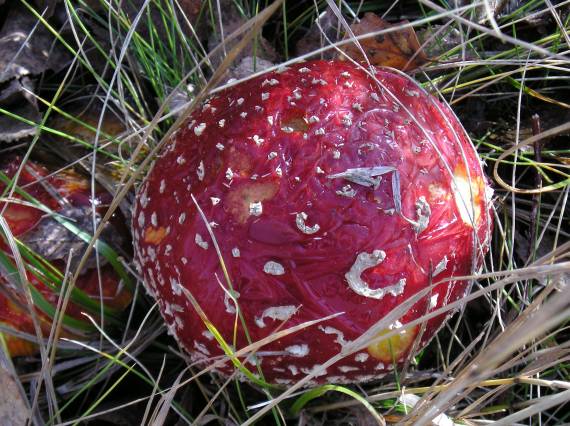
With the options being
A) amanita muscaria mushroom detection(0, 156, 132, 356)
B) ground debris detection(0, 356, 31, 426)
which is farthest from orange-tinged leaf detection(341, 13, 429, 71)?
ground debris detection(0, 356, 31, 426)

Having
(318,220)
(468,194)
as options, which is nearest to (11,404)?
(318,220)

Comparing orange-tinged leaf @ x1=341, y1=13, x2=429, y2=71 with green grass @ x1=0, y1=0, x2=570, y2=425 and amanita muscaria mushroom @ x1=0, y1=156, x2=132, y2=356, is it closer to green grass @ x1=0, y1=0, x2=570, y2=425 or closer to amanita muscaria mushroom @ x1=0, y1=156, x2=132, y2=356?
green grass @ x1=0, y1=0, x2=570, y2=425

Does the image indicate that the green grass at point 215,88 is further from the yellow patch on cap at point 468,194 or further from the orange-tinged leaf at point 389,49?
the yellow patch on cap at point 468,194

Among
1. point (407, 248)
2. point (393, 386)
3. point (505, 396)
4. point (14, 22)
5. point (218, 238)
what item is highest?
point (14, 22)

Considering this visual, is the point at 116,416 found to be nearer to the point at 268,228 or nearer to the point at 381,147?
the point at 268,228

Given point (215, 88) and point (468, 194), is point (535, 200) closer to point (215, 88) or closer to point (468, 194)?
point (468, 194)

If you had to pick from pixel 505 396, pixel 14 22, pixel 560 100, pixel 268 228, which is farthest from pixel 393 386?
pixel 14 22
